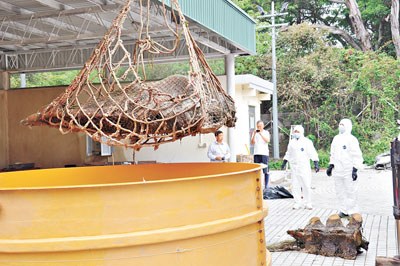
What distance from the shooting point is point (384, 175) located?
61.5 ft

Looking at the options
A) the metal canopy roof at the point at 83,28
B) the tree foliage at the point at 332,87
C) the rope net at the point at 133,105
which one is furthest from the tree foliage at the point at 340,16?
the rope net at the point at 133,105

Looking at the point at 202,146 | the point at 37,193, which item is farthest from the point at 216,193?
the point at 202,146

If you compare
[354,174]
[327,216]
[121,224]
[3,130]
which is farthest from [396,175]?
[3,130]

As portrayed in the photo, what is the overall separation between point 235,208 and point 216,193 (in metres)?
0.21

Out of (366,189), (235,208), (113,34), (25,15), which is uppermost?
(25,15)

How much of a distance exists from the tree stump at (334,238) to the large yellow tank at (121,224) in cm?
397

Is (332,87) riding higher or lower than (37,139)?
higher

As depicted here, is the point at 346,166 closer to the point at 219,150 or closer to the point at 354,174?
the point at 354,174

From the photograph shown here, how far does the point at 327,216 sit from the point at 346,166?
106cm

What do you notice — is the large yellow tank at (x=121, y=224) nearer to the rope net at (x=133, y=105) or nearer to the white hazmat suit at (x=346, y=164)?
the rope net at (x=133, y=105)

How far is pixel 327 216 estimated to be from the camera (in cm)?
1000

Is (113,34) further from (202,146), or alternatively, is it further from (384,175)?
(384,175)

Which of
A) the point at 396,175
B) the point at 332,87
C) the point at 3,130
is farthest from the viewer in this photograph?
the point at 332,87

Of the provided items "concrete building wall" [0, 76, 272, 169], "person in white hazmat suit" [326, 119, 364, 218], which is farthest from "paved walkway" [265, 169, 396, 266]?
"concrete building wall" [0, 76, 272, 169]
